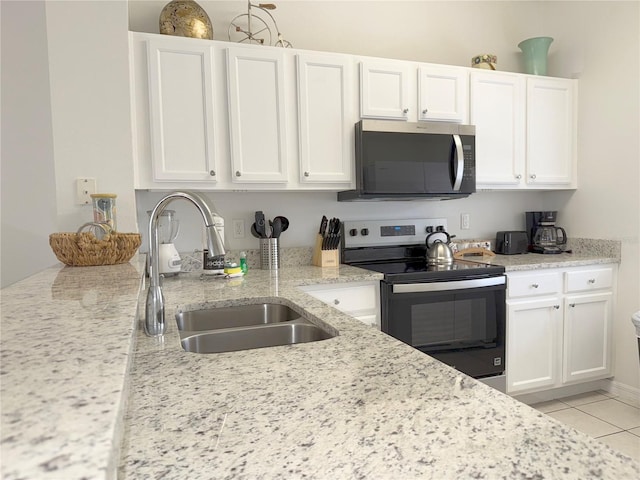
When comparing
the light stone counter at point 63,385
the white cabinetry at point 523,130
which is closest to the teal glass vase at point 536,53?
the white cabinetry at point 523,130

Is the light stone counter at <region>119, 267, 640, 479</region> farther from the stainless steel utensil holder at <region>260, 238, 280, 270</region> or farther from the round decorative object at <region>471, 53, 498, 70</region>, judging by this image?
the round decorative object at <region>471, 53, 498, 70</region>

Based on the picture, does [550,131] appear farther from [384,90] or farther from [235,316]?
[235,316]

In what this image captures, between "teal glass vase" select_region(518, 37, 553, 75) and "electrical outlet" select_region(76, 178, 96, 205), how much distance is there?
9.94 feet

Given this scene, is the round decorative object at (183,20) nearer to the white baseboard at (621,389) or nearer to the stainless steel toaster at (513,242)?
the stainless steel toaster at (513,242)

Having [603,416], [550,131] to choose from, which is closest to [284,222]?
[550,131]

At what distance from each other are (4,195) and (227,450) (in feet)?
7.88

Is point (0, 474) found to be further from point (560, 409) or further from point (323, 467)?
point (560, 409)

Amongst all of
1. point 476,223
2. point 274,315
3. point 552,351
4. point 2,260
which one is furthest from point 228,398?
point 476,223

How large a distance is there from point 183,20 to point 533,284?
255cm

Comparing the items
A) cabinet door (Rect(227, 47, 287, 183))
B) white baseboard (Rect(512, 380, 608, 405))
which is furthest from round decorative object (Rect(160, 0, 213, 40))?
white baseboard (Rect(512, 380, 608, 405))

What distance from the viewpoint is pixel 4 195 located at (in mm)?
2309

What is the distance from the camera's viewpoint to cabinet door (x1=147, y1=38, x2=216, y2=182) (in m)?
2.22

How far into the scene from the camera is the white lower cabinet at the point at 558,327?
2.66m

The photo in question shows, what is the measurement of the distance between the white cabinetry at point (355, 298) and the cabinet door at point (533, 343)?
0.88 meters
